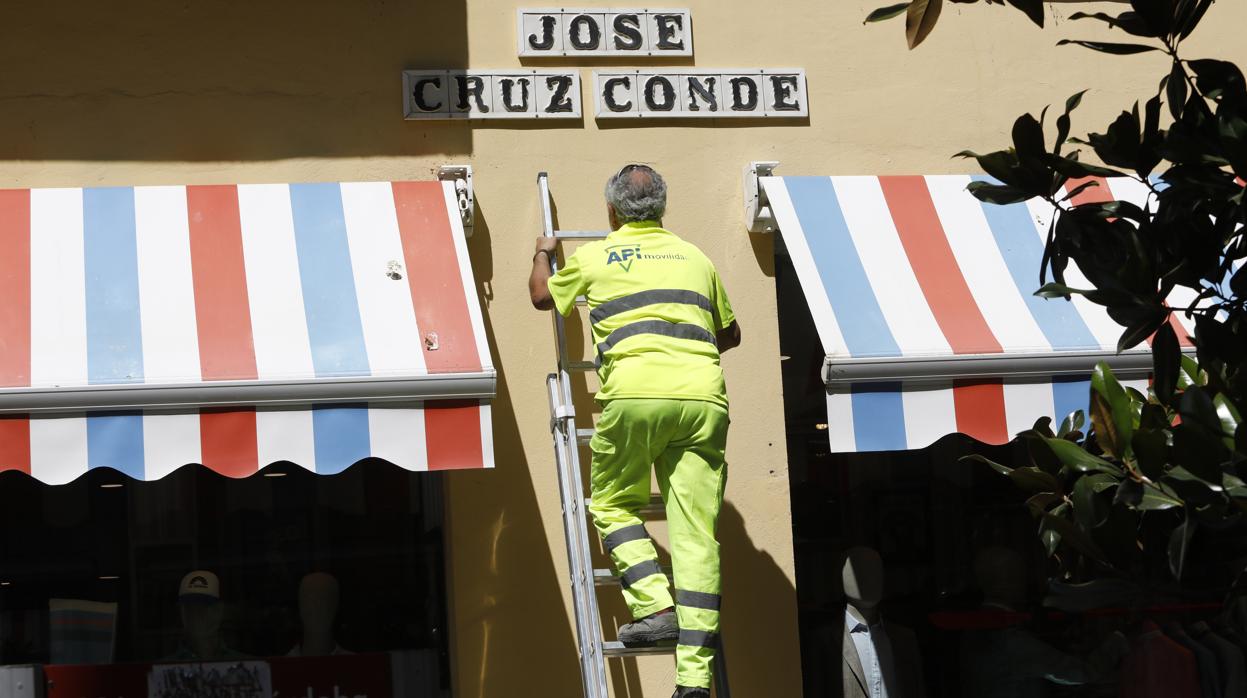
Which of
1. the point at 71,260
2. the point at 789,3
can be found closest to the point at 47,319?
the point at 71,260

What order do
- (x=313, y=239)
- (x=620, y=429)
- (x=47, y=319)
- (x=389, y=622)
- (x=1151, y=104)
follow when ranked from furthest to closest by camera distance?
(x=389, y=622), (x=313, y=239), (x=47, y=319), (x=620, y=429), (x=1151, y=104)

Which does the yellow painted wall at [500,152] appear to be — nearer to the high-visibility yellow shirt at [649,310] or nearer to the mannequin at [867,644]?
the mannequin at [867,644]

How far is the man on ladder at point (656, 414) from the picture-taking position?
498 cm

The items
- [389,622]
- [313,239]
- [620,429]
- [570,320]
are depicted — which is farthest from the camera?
[389,622]

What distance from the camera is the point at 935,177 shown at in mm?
6531

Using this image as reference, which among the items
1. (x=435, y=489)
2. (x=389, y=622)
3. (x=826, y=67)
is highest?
(x=826, y=67)

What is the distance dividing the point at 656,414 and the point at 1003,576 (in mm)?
2677

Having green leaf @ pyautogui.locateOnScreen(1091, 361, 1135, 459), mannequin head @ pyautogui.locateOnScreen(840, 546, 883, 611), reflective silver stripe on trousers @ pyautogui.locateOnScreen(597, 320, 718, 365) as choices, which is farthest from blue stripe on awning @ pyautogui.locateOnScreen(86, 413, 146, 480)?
green leaf @ pyautogui.locateOnScreen(1091, 361, 1135, 459)

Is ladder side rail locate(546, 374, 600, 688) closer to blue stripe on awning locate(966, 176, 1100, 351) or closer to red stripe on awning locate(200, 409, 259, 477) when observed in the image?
red stripe on awning locate(200, 409, 259, 477)

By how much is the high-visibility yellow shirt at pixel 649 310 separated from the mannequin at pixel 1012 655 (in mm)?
2326

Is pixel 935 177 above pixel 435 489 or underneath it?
above

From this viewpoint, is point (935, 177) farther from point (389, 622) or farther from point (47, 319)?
point (47, 319)

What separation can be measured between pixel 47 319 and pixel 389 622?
2.16m

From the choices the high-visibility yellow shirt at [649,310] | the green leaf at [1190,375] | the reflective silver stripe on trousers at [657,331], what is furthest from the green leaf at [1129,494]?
the reflective silver stripe on trousers at [657,331]
